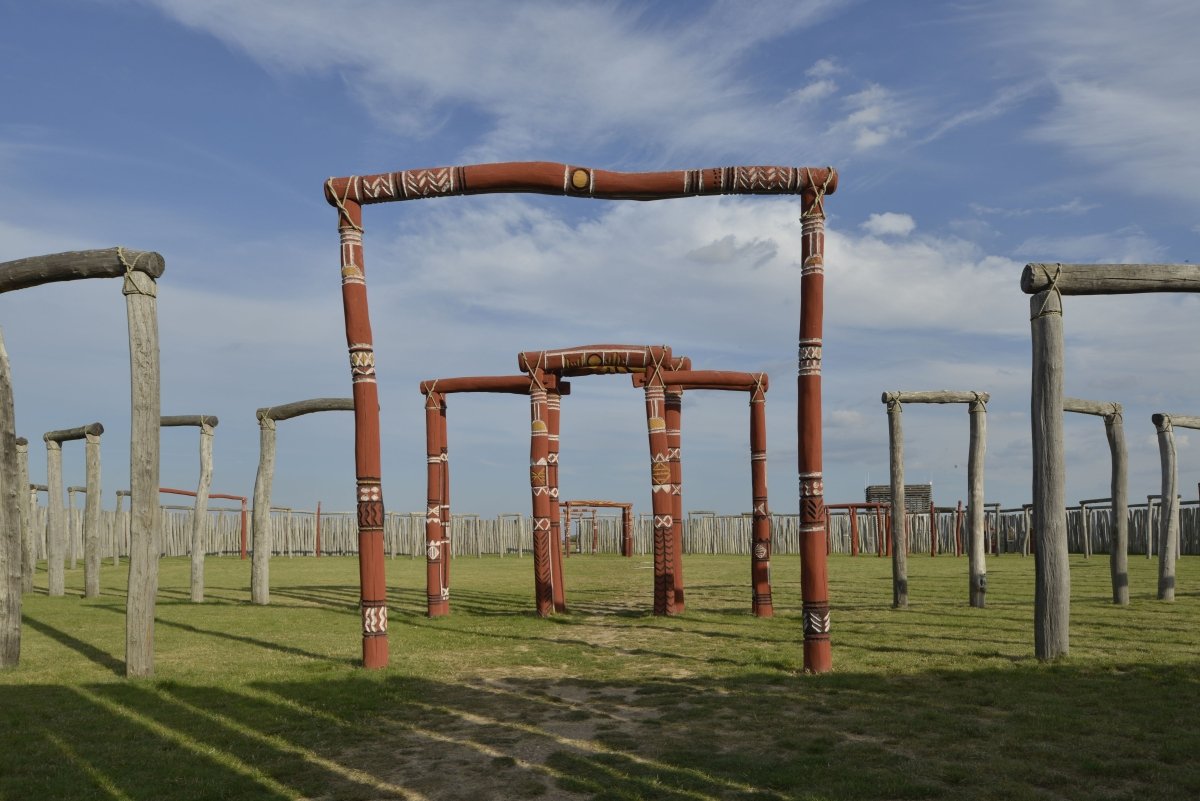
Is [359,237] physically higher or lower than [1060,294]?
higher

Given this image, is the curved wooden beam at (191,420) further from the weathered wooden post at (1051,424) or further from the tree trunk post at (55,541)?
the weathered wooden post at (1051,424)

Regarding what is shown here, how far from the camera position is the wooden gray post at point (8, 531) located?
29.4 feet

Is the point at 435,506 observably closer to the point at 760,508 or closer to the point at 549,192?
the point at 760,508

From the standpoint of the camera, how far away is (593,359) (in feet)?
42.1

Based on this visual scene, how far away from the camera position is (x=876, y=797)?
187 inches

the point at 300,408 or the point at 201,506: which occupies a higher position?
the point at 300,408

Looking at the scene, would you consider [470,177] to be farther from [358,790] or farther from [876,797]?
[876,797]

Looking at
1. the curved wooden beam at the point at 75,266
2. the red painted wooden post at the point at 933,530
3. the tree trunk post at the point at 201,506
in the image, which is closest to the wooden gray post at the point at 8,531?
the curved wooden beam at the point at 75,266

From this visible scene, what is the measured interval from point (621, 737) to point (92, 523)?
1306 centimetres

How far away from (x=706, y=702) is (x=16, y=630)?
21.7ft

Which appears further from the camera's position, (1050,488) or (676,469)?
(676,469)

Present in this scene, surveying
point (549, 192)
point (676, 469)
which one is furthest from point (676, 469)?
point (549, 192)

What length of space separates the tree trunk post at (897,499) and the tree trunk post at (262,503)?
29.6 feet

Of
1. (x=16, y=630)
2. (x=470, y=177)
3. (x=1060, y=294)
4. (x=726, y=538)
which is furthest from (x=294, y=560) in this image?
Answer: (x=1060, y=294)
